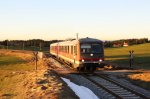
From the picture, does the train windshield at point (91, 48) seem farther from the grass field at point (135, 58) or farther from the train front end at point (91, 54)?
the grass field at point (135, 58)

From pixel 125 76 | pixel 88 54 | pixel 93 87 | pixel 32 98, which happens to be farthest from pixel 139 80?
pixel 32 98

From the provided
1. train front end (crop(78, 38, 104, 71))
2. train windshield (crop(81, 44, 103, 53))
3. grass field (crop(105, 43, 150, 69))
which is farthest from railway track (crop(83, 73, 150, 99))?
grass field (crop(105, 43, 150, 69))

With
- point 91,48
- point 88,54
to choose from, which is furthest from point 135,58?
point 88,54

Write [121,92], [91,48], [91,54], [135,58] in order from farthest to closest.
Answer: [135,58]
[91,48]
[91,54]
[121,92]

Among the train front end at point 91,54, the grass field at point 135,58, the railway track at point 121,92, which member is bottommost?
the railway track at point 121,92

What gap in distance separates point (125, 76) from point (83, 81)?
4.40 meters

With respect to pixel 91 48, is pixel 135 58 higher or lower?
lower

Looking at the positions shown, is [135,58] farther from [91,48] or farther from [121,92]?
[121,92]

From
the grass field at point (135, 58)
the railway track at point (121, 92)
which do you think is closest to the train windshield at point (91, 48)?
the grass field at point (135, 58)

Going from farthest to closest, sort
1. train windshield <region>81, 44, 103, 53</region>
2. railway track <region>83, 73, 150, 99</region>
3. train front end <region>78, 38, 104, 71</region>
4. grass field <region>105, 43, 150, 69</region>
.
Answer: grass field <region>105, 43, 150, 69</region>
train windshield <region>81, 44, 103, 53</region>
train front end <region>78, 38, 104, 71</region>
railway track <region>83, 73, 150, 99</region>

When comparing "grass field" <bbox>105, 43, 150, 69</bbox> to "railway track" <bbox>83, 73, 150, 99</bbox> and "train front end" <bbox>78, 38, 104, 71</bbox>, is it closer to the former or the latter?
"train front end" <bbox>78, 38, 104, 71</bbox>

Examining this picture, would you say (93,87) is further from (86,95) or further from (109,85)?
(86,95)

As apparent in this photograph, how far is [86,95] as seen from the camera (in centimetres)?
2014

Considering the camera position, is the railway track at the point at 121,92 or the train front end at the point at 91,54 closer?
the railway track at the point at 121,92
